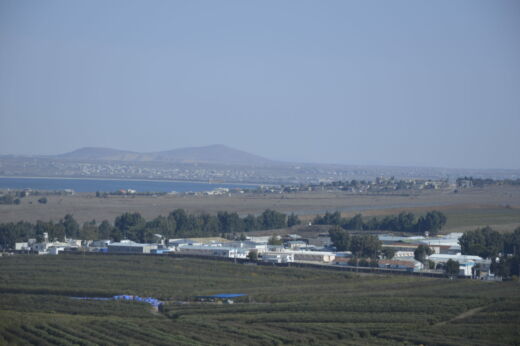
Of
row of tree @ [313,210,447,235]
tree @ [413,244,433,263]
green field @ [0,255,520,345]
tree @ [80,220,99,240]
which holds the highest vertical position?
row of tree @ [313,210,447,235]

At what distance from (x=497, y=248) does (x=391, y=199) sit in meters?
46.7

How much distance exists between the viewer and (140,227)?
166 ft

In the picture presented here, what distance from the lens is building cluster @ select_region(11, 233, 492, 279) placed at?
1550 inches

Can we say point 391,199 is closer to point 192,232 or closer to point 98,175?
point 192,232

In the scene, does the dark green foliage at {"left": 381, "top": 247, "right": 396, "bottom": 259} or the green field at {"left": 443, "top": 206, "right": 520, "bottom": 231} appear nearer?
the dark green foliage at {"left": 381, "top": 247, "right": 396, "bottom": 259}

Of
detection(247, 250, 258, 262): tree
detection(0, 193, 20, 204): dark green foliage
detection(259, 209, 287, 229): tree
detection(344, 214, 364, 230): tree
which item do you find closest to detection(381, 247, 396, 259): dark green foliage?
detection(247, 250, 258, 262): tree

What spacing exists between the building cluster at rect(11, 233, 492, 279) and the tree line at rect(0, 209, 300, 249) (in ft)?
2.74

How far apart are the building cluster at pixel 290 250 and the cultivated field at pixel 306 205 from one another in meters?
12.4

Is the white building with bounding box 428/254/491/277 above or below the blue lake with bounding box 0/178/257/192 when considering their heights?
below

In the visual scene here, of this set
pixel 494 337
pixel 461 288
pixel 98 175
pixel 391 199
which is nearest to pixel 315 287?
pixel 461 288

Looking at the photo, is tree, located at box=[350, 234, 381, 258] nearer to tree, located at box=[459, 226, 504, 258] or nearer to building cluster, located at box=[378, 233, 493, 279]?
building cluster, located at box=[378, 233, 493, 279]

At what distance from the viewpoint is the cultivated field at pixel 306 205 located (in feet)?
214

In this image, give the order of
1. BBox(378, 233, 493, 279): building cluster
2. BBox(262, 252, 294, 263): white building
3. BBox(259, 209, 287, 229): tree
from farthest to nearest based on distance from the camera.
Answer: BBox(259, 209, 287, 229): tree < BBox(262, 252, 294, 263): white building < BBox(378, 233, 493, 279): building cluster

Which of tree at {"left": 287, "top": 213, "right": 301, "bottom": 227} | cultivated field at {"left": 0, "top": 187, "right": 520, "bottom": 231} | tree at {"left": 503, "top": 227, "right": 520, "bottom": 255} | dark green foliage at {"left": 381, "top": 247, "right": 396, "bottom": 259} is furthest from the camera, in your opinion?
cultivated field at {"left": 0, "top": 187, "right": 520, "bottom": 231}
